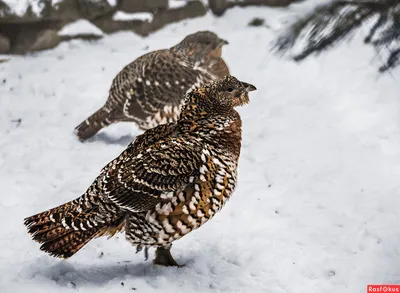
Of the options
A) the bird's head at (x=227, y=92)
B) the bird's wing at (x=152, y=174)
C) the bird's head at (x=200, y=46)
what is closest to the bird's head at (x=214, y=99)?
the bird's head at (x=227, y=92)

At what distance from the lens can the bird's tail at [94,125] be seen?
23.9 feet

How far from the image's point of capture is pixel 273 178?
639 centimetres

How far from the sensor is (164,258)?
473 cm

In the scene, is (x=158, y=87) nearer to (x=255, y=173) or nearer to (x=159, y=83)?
(x=159, y=83)

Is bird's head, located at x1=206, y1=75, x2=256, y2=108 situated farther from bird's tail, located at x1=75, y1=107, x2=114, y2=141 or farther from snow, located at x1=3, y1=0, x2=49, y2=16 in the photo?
snow, located at x1=3, y1=0, x2=49, y2=16

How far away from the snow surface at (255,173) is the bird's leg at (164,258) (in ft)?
0.25

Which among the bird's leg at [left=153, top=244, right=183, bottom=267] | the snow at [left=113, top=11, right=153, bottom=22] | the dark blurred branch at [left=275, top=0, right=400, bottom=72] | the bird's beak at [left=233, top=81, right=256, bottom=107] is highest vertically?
the dark blurred branch at [left=275, top=0, right=400, bottom=72]

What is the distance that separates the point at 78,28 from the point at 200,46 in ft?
11.1

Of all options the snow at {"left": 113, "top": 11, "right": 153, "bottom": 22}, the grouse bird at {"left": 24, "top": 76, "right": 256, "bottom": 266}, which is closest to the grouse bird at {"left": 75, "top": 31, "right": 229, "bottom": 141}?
the grouse bird at {"left": 24, "top": 76, "right": 256, "bottom": 266}

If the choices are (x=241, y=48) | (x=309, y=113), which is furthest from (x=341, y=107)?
(x=241, y=48)

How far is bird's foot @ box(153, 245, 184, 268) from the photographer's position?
470 cm

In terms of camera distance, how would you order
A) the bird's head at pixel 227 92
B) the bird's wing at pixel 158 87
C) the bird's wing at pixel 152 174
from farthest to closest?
the bird's wing at pixel 158 87, the bird's head at pixel 227 92, the bird's wing at pixel 152 174

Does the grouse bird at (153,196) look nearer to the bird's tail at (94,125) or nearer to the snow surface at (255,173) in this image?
the snow surface at (255,173)

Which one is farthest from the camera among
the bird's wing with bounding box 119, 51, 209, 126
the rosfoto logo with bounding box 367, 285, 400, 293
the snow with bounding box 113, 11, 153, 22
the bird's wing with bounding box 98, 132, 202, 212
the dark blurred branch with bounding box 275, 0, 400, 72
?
the snow with bounding box 113, 11, 153, 22
